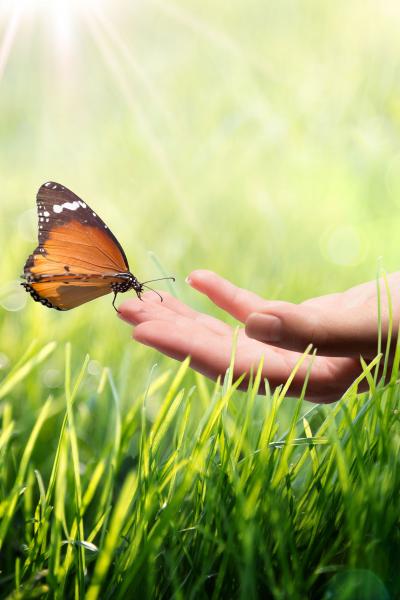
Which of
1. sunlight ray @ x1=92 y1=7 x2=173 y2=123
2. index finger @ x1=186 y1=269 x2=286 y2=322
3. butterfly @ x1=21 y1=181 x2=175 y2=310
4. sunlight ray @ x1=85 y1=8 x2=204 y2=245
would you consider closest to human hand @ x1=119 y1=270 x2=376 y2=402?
index finger @ x1=186 y1=269 x2=286 y2=322

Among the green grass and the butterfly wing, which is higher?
the butterfly wing

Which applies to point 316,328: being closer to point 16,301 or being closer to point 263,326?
point 263,326

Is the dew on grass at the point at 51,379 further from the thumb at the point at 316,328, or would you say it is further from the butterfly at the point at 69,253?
the thumb at the point at 316,328

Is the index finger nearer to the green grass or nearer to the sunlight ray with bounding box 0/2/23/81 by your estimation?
the green grass

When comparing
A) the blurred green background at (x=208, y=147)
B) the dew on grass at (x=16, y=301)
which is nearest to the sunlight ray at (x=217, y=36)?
the blurred green background at (x=208, y=147)

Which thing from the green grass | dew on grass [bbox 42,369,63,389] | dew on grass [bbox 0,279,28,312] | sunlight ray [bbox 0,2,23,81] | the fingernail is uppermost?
sunlight ray [bbox 0,2,23,81]

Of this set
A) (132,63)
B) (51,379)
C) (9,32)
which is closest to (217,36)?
(132,63)
